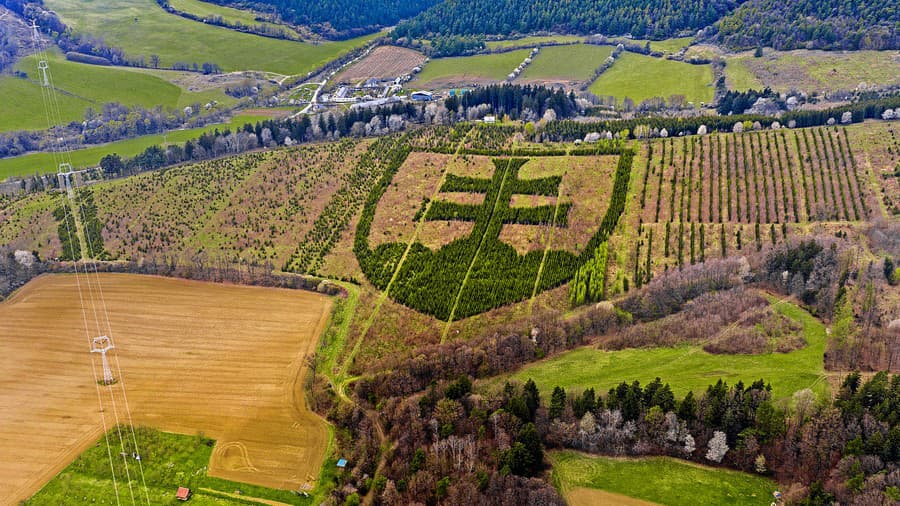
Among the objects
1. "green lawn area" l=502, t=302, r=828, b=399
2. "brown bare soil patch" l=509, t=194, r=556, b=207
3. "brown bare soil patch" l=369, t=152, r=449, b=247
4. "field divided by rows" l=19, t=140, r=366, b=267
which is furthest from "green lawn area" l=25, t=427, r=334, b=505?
"brown bare soil patch" l=509, t=194, r=556, b=207

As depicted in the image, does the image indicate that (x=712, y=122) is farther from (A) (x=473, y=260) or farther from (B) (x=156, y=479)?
(B) (x=156, y=479)

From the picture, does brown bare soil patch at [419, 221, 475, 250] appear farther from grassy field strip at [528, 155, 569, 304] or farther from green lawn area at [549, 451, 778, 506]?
green lawn area at [549, 451, 778, 506]

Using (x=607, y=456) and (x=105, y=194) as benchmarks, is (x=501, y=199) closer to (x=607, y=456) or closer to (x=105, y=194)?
(x=607, y=456)

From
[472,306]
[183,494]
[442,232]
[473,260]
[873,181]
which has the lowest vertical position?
[183,494]

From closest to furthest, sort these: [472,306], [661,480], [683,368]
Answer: [661,480] → [683,368] → [472,306]

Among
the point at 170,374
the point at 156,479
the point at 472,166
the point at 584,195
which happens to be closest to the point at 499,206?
the point at 584,195

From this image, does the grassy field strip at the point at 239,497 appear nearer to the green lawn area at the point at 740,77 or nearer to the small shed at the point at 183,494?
the small shed at the point at 183,494
